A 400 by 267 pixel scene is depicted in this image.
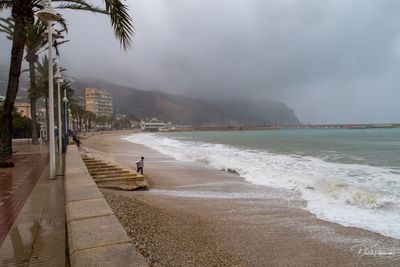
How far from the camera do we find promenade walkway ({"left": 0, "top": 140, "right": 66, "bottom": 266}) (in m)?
3.99

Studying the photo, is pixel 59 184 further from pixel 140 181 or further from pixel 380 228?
pixel 380 228

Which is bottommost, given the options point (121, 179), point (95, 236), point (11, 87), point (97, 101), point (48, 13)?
point (121, 179)

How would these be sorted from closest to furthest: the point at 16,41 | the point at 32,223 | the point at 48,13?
the point at 32,223, the point at 48,13, the point at 16,41

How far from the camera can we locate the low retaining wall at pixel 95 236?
9.84 feet

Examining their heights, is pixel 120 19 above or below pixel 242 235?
above

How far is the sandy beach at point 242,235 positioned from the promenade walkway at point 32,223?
1144 mm

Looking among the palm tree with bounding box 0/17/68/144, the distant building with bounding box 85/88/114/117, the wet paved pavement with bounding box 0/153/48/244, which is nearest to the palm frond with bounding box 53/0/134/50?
the wet paved pavement with bounding box 0/153/48/244

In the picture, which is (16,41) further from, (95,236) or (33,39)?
(95,236)

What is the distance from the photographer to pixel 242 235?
718cm

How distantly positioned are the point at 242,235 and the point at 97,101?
17788cm

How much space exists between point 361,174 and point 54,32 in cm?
1607

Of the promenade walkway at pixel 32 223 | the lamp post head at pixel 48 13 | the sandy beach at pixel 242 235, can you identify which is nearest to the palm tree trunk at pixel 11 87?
the lamp post head at pixel 48 13

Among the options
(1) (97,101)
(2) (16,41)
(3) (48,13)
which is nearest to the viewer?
(3) (48,13)

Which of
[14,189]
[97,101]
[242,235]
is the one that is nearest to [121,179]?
[14,189]
